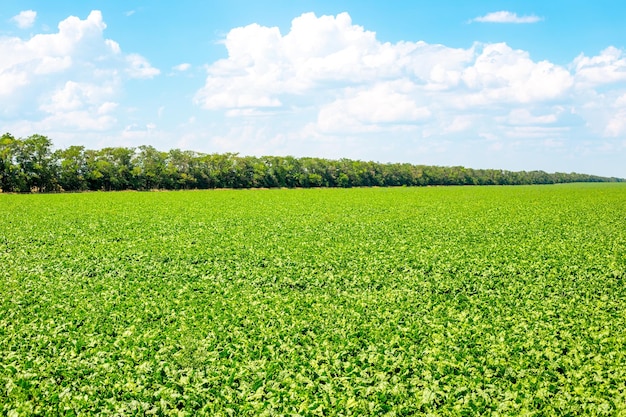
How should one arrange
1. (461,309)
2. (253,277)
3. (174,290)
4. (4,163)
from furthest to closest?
(4,163) → (253,277) → (174,290) → (461,309)

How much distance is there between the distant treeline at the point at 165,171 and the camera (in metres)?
84.5

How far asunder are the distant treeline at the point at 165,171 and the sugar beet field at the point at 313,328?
69555mm

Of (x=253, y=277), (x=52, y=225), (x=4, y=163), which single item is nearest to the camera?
(x=253, y=277)

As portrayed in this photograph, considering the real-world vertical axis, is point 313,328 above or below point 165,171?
below

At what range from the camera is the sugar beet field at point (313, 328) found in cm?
891

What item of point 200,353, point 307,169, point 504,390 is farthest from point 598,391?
point 307,169

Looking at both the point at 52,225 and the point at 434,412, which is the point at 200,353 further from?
the point at 52,225

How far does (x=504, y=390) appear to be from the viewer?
30.2ft

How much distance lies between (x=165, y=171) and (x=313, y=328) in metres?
99.1

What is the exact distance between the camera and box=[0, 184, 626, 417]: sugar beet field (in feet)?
A: 29.2

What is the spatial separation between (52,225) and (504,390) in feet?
103

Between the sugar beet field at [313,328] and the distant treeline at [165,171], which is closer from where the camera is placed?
the sugar beet field at [313,328]

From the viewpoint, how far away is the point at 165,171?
347ft

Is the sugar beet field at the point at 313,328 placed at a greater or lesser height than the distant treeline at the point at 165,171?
lesser
